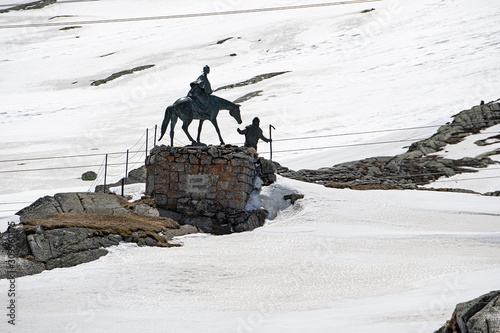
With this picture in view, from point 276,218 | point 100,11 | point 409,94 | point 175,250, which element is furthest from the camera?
point 100,11

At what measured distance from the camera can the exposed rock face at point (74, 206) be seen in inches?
546

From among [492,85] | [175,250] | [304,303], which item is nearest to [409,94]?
[492,85]

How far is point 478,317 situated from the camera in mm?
5070

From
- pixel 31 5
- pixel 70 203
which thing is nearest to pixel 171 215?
pixel 70 203

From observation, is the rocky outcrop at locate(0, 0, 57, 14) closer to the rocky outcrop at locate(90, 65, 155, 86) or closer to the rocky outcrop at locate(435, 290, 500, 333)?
the rocky outcrop at locate(90, 65, 155, 86)

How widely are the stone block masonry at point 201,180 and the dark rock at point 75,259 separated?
4047mm

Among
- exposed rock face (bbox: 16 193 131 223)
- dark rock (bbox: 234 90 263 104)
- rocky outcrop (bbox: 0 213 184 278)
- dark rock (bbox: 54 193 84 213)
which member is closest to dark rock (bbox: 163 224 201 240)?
rocky outcrop (bbox: 0 213 184 278)

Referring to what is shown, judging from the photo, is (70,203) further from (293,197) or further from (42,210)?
(293,197)

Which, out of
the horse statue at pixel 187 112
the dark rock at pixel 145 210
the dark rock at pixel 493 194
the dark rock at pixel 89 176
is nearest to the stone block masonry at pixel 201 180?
the dark rock at pixel 145 210

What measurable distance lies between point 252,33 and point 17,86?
2492cm

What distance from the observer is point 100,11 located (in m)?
83.9

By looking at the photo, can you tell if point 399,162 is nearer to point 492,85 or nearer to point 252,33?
point 492,85

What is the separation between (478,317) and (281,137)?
2762cm

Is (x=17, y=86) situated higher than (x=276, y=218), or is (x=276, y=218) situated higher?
(x=17, y=86)
